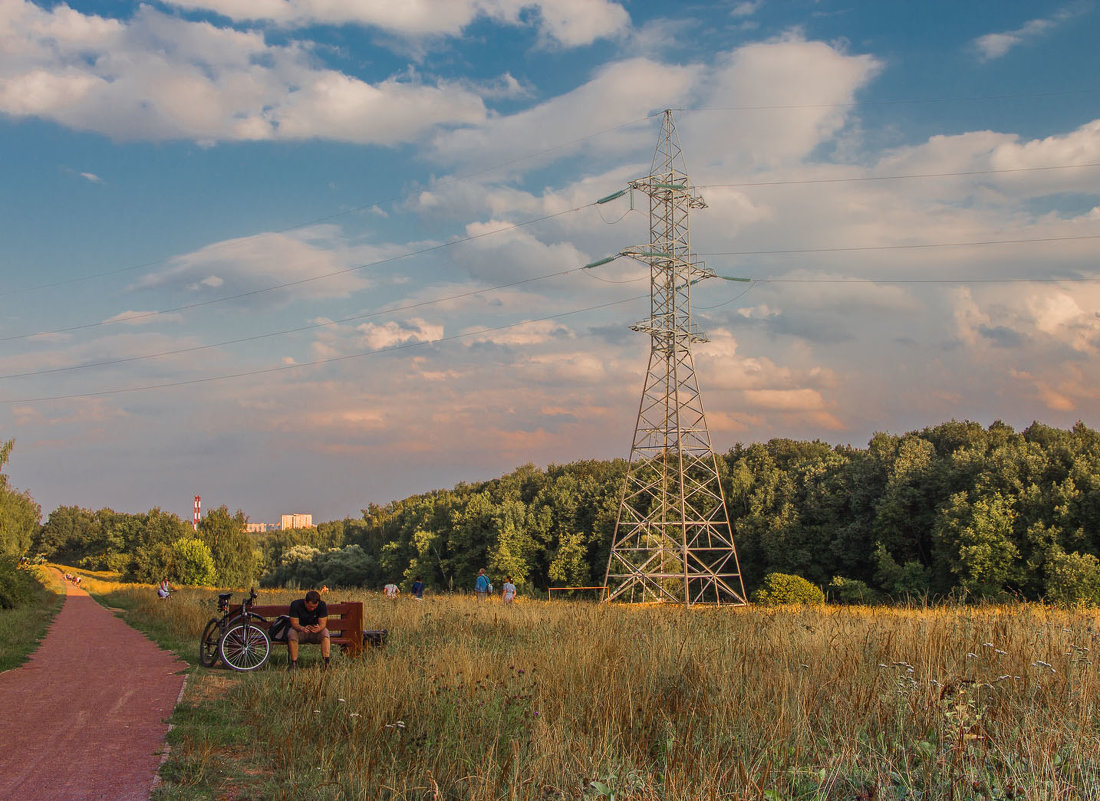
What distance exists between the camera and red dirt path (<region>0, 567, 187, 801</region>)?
631 cm

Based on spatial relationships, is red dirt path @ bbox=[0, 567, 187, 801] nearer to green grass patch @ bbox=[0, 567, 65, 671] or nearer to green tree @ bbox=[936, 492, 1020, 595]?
green grass patch @ bbox=[0, 567, 65, 671]

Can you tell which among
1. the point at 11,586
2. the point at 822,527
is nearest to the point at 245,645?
the point at 11,586

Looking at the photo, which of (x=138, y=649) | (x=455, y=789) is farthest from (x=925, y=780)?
(x=138, y=649)

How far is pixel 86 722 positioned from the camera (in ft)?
28.3

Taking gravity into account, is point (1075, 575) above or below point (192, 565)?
above

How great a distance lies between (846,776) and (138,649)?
51.2 ft

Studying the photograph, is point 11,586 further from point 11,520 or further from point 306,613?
point 306,613

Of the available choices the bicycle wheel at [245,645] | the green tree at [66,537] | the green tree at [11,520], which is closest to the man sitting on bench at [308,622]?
the bicycle wheel at [245,645]

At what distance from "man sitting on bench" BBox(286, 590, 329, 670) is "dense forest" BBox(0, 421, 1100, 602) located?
10.5 meters

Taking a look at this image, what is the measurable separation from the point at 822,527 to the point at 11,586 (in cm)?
4690

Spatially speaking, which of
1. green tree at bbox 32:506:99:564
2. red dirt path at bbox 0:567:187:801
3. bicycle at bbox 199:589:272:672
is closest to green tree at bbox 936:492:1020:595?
bicycle at bbox 199:589:272:672

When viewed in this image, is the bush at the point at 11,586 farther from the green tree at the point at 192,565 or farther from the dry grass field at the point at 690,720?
the green tree at the point at 192,565

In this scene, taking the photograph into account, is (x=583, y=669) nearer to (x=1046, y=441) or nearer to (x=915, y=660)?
(x=915, y=660)

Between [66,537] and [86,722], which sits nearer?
[86,722]
